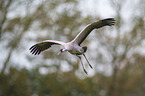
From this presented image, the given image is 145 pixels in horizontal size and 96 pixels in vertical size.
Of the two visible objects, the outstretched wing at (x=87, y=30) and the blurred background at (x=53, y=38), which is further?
the blurred background at (x=53, y=38)

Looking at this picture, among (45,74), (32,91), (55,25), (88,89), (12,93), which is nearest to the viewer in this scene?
(12,93)

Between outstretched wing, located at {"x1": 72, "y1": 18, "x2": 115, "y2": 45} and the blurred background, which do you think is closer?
outstretched wing, located at {"x1": 72, "y1": 18, "x2": 115, "y2": 45}

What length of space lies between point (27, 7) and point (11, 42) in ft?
5.97

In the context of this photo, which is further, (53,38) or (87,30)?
(53,38)

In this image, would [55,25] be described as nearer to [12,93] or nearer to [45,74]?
[45,74]

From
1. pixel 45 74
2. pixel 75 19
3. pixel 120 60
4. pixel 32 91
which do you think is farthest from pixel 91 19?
pixel 32 91

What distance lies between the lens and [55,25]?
32.7ft

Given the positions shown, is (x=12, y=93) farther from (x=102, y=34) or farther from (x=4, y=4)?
(x=102, y=34)

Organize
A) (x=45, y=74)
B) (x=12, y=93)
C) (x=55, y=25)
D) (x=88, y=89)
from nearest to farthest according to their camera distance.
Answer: (x=12, y=93), (x=45, y=74), (x=55, y=25), (x=88, y=89)

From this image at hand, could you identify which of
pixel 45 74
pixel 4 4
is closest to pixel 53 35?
pixel 45 74

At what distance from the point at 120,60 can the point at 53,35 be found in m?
4.32

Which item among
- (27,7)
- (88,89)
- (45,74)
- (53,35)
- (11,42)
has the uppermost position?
(27,7)

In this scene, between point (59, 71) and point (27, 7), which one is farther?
point (59, 71)

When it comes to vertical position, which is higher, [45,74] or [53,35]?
[53,35]
